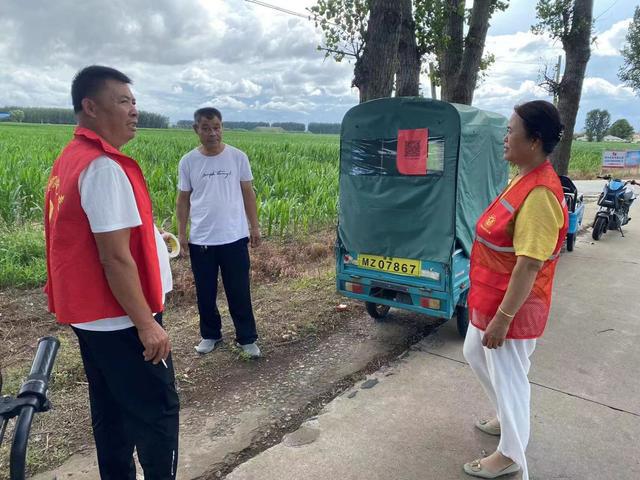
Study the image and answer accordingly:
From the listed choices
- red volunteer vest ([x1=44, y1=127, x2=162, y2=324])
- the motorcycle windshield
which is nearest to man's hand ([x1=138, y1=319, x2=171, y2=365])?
red volunteer vest ([x1=44, y1=127, x2=162, y2=324])

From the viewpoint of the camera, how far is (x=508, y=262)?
2338 mm

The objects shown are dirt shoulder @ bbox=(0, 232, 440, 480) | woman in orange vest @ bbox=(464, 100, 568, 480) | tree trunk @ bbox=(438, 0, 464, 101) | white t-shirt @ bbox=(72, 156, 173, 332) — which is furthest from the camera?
tree trunk @ bbox=(438, 0, 464, 101)

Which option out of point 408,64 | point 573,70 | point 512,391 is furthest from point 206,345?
point 573,70

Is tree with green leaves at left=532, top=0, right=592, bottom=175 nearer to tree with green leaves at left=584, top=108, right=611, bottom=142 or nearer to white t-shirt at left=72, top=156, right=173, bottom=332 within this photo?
white t-shirt at left=72, top=156, right=173, bottom=332

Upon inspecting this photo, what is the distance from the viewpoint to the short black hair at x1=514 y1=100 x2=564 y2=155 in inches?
88.4

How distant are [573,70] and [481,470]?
919 centimetres

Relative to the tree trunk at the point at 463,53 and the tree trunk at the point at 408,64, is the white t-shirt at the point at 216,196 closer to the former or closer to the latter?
the tree trunk at the point at 408,64

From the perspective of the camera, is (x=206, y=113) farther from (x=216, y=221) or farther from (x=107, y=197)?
(x=107, y=197)

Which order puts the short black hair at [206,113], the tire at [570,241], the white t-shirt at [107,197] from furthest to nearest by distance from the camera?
the tire at [570,241] < the short black hair at [206,113] < the white t-shirt at [107,197]

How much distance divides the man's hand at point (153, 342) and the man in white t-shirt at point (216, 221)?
1842 millimetres

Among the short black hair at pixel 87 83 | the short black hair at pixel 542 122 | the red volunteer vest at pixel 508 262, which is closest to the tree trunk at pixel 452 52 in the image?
the short black hair at pixel 542 122

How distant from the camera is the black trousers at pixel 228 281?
382 cm

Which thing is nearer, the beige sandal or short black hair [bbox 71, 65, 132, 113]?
short black hair [bbox 71, 65, 132, 113]

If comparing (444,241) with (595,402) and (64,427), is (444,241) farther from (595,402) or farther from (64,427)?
(64,427)
